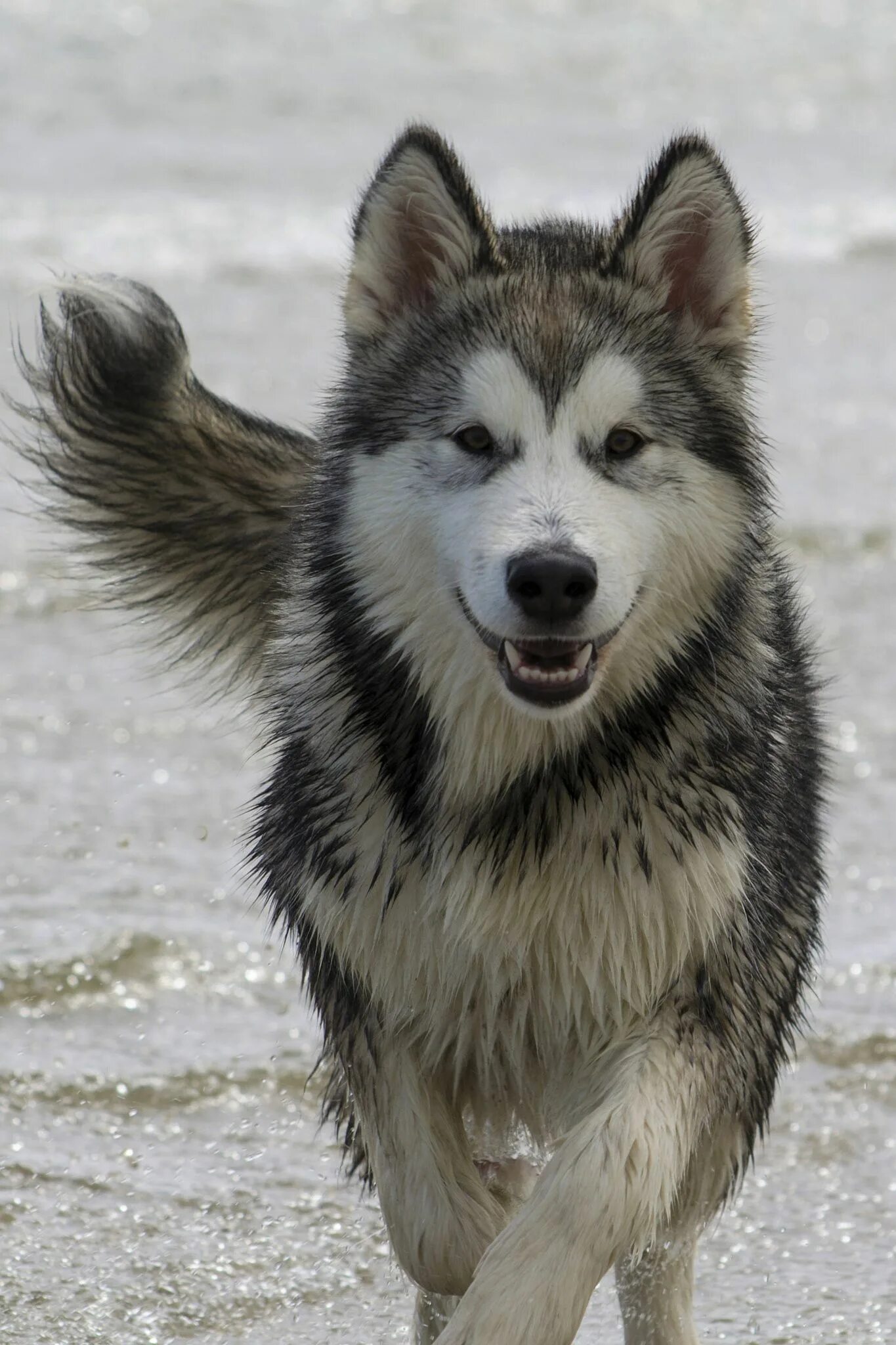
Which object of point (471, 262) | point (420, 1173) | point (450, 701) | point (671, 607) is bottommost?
point (420, 1173)

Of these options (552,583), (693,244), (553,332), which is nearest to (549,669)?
(552,583)

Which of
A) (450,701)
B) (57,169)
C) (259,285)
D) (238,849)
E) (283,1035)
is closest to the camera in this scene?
(450,701)

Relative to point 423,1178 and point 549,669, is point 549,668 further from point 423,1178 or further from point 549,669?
point 423,1178

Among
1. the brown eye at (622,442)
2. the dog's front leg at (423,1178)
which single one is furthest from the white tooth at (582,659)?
the dog's front leg at (423,1178)

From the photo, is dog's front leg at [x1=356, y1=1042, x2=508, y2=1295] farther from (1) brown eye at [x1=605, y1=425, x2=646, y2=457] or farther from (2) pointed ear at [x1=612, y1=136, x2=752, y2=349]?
(2) pointed ear at [x1=612, y1=136, x2=752, y2=349]

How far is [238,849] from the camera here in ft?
17.1

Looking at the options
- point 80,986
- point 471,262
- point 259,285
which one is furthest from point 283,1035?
point 259,285

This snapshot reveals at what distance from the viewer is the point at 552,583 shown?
2660 millimetres

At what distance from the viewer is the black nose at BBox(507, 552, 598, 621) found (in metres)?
2.65

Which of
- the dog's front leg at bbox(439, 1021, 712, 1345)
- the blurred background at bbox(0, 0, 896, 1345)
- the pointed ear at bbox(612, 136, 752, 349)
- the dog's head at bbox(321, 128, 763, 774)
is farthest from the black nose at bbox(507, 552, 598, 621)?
the blurred background at bbox(0, 0, 896, 1345)

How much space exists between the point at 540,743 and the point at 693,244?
0.85 m

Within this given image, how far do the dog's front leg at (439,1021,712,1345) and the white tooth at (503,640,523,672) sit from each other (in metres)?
0.67

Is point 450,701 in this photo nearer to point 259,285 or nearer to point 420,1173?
point 420,1173

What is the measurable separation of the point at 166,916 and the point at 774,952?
2.01 metres
